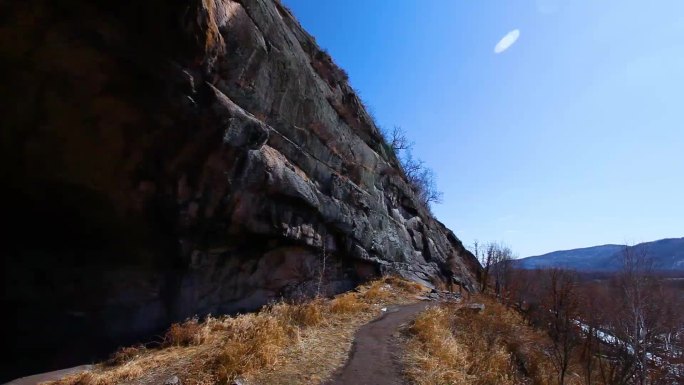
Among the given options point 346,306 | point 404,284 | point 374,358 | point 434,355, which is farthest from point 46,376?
point 404,284

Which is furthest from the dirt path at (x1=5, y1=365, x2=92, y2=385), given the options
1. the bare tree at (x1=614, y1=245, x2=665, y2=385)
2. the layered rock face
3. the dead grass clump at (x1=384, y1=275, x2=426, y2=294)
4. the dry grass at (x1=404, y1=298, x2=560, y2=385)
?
the bare tree at (x1=614, y1=245, x2=665, y2=385)

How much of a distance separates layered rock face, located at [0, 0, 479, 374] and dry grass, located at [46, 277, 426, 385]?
1864 mm

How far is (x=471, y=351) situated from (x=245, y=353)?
20.5ft

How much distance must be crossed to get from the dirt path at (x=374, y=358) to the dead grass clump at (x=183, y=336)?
14.2 ft

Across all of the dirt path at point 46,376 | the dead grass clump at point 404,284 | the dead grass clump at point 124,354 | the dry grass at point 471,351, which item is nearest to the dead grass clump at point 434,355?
the dry grass at point 471,351

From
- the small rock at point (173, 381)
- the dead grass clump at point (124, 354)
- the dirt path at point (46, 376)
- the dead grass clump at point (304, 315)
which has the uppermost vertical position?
the dead grass clump at point (304, 315)

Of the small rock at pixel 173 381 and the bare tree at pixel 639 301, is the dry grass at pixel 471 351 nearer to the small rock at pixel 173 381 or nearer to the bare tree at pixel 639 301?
the small rock at pixel 173 381

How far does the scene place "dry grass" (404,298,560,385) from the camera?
8.48 meters

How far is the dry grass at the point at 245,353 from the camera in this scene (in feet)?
24.7

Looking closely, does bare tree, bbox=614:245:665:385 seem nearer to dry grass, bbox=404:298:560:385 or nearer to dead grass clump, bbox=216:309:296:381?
dry grass, bbox=404:298:560:385

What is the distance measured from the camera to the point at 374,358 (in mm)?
9094

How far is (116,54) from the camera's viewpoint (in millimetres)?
9789

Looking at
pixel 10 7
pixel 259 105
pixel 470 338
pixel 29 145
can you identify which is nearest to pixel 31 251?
pixel 29 145

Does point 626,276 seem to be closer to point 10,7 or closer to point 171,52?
point 171,52
